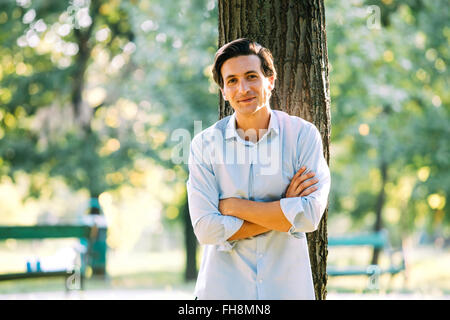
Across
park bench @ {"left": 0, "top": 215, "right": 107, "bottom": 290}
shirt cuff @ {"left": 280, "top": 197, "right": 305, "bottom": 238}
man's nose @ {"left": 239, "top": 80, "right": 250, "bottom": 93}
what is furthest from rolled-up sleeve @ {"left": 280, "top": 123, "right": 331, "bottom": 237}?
park bench @ {"left": 0, "top": 215, "right": 107, "bottom": 290}

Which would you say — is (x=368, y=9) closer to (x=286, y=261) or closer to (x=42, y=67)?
(x=42, y=67)

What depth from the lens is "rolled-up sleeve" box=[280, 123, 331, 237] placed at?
2.82m

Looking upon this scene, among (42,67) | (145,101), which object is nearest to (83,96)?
(42,67)

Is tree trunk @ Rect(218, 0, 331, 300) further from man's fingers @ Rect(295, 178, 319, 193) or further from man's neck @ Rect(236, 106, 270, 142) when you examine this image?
man's fingers @ Rect(295, 178, 319, 193)

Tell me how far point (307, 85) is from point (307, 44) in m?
0.27

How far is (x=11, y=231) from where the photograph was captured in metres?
9.60

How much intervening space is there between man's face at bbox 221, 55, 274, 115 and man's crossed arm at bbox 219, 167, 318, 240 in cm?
41

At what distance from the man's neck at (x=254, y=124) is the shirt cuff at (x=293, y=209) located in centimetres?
38

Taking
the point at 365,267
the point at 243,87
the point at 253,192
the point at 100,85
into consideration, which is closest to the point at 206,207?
the point at 253,192

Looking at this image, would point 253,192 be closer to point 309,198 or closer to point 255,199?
point 255,199

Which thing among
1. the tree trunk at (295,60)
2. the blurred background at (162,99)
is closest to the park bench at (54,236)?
the blurred background at (162,99)

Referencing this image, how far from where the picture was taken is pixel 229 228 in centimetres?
284

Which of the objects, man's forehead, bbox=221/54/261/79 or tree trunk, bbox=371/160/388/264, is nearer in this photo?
man's forehead, bbox=221/54/261/79

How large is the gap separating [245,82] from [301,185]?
571mm
